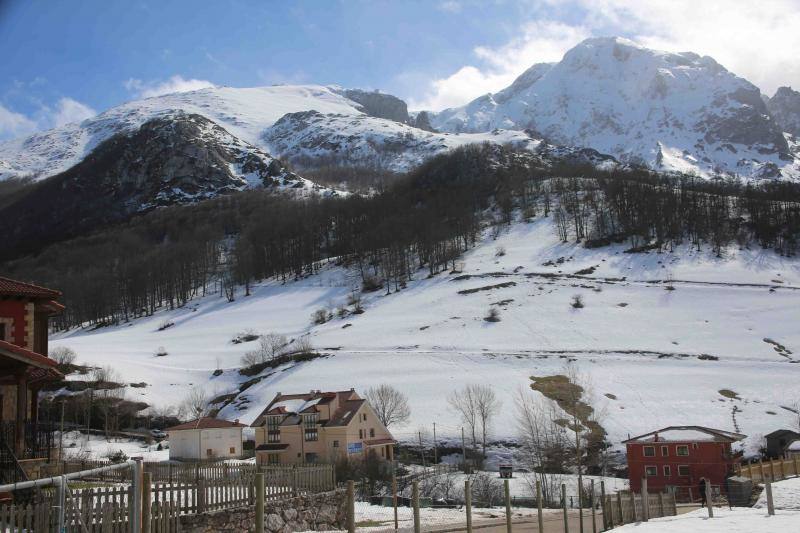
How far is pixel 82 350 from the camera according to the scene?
10062cm

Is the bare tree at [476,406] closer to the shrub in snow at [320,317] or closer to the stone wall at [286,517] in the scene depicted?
the stone wall at [286,517]


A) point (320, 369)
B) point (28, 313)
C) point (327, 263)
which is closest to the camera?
point (28, 313)

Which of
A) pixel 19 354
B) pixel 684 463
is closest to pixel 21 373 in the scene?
pixel 19 354

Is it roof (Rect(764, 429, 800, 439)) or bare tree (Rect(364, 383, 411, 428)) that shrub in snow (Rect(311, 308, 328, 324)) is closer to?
bare tree (Rect(364, 383, 411, 428))

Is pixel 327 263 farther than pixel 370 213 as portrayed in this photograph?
No

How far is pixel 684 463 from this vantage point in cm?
5538

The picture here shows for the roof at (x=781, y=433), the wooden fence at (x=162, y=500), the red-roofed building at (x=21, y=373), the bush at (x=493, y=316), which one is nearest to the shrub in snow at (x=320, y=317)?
the bush at (x=493, y=316)

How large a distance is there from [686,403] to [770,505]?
5357 cm

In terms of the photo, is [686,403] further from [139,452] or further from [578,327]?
[139,452]

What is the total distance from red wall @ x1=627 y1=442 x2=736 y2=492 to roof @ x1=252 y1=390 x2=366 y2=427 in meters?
26.0

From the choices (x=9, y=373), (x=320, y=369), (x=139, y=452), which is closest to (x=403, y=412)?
(x=320, y=369)

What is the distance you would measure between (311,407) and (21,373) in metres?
48.4

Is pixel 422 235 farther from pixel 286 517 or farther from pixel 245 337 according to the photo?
pixel 286 517

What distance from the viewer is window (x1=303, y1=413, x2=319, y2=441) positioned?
216 ft
